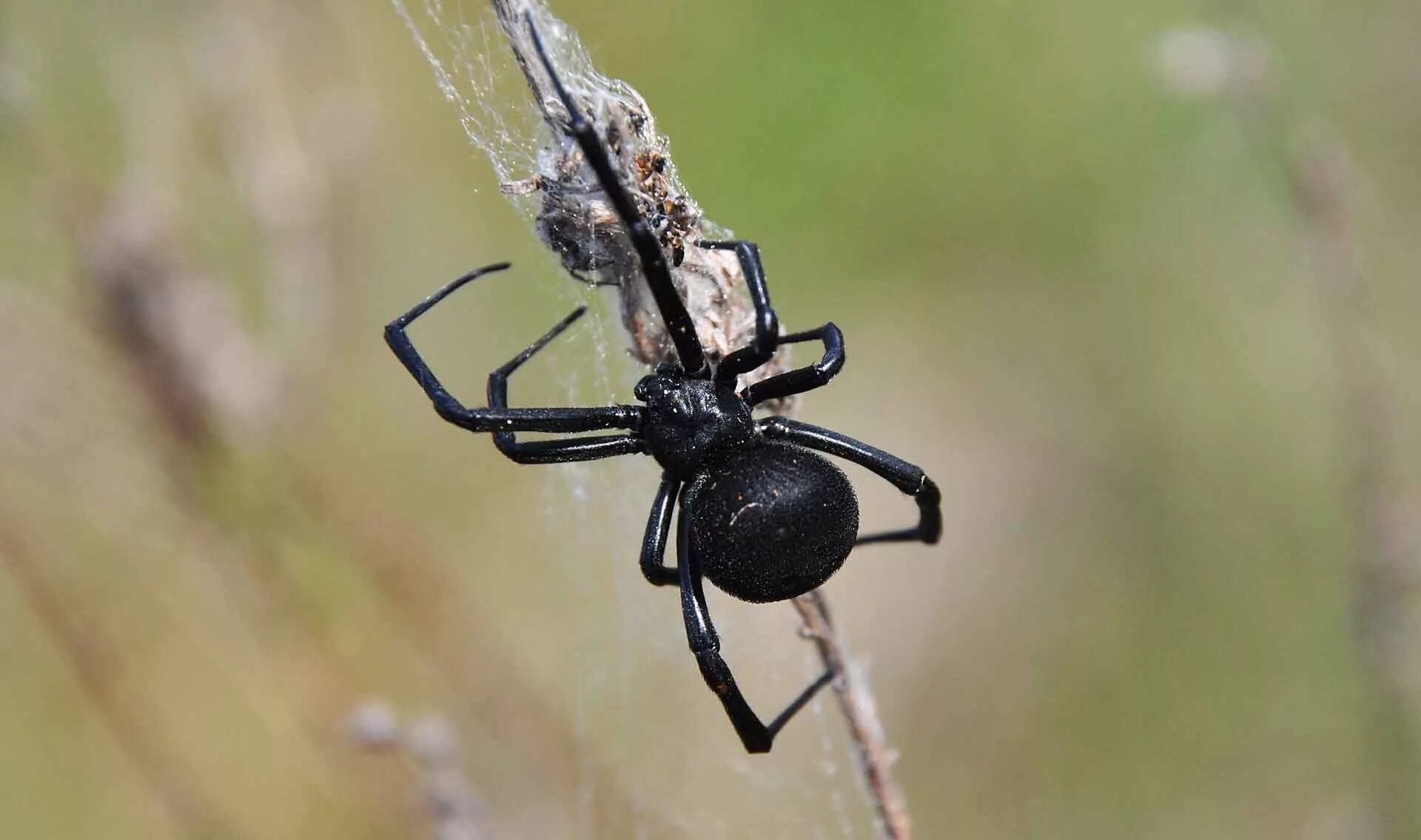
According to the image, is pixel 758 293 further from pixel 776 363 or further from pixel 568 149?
pixel 568 149

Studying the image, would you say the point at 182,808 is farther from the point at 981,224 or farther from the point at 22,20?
the point at 981,224

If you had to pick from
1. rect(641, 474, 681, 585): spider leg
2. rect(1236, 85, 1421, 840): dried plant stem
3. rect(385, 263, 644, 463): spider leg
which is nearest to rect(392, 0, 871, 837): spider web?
rect(385, 263, 644, 463): spider leg

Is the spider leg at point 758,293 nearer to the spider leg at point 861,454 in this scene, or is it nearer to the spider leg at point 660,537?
the spider leg at point 861,454

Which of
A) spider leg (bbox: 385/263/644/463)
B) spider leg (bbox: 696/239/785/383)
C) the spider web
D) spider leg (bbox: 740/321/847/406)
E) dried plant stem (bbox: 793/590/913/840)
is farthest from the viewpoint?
spider leg (bbox: 385/263/644/463)

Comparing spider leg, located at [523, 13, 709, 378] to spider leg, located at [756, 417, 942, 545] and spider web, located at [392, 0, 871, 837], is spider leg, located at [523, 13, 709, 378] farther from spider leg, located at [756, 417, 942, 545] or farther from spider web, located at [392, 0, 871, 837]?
spider leg, located at [756, 417, 942, 545]

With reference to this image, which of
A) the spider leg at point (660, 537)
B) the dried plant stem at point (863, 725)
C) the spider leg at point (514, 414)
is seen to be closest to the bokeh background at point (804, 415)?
the spider leg at point (514, 414)

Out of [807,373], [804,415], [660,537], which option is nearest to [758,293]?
[807,373]
